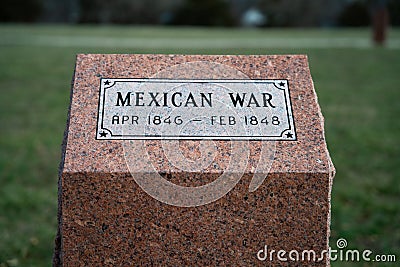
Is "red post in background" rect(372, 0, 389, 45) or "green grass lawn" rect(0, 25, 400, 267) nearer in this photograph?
"green grass lawn" rect(0, 25, 400, 267)

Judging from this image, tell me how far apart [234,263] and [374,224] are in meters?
2.28

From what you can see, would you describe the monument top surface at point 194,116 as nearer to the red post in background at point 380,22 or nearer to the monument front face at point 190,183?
the monument front face at point 190,183

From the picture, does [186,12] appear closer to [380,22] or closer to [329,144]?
[380,22]

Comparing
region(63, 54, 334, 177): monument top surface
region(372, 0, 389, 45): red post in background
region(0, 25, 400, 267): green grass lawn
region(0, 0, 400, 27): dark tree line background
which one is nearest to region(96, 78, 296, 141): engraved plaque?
region(63, 54, 334, 177): monument top surface

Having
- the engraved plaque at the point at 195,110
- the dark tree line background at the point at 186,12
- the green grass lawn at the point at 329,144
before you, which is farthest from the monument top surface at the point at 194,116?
the dark tree line background at the point at 186,12

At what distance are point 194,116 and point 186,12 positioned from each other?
106 feet

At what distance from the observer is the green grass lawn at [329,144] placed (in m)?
4.41

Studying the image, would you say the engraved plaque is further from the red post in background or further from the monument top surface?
the red post in background

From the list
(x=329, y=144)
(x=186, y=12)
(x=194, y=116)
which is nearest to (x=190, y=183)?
(x=194, y=116)

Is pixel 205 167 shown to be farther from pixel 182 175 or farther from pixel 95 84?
pixel 95 84

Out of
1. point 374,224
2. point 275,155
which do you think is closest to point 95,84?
point 275,155

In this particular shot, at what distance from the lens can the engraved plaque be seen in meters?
2.67

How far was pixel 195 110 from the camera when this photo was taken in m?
2.73

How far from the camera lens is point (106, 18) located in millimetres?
35344
